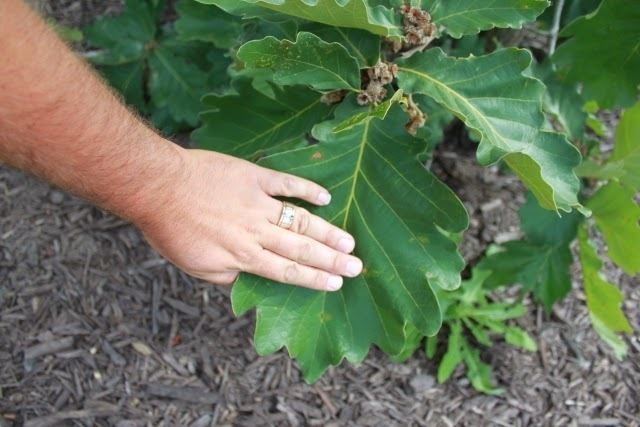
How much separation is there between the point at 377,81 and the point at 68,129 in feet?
1.93

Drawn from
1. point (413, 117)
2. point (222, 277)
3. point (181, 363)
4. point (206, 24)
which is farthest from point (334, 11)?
point (181, 363)

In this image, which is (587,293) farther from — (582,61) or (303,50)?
(303,50)

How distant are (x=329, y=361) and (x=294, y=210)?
32 centimetres

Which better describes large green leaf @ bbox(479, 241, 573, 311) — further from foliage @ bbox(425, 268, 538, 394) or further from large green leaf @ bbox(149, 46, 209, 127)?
large green leaf @ bbox(149, 46, 209, 127)

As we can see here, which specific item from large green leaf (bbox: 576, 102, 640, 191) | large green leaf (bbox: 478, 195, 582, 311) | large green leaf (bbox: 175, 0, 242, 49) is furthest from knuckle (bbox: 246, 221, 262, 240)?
large green leaf (bbox: 576, 102, 640, 191)

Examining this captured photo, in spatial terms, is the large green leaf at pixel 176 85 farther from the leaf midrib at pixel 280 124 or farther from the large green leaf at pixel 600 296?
the large green leaf at pixel 600 296

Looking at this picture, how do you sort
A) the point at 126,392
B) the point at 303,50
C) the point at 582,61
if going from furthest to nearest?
the point at 126,392 < the point at 582,61 < the point at 303,50

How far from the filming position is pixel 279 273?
58.6 inches

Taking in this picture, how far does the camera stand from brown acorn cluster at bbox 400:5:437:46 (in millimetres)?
1442

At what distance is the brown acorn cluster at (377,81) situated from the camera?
4.75ft

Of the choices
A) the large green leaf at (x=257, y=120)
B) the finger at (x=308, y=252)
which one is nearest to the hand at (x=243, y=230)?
the finger at (x=308, y=252)

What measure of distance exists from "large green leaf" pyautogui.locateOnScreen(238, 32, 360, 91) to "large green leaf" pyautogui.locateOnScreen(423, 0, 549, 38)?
8.2 inches

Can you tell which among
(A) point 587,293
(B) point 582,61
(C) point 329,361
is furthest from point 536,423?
(B) point 582,61

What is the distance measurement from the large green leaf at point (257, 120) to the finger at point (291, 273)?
0.99 ft
